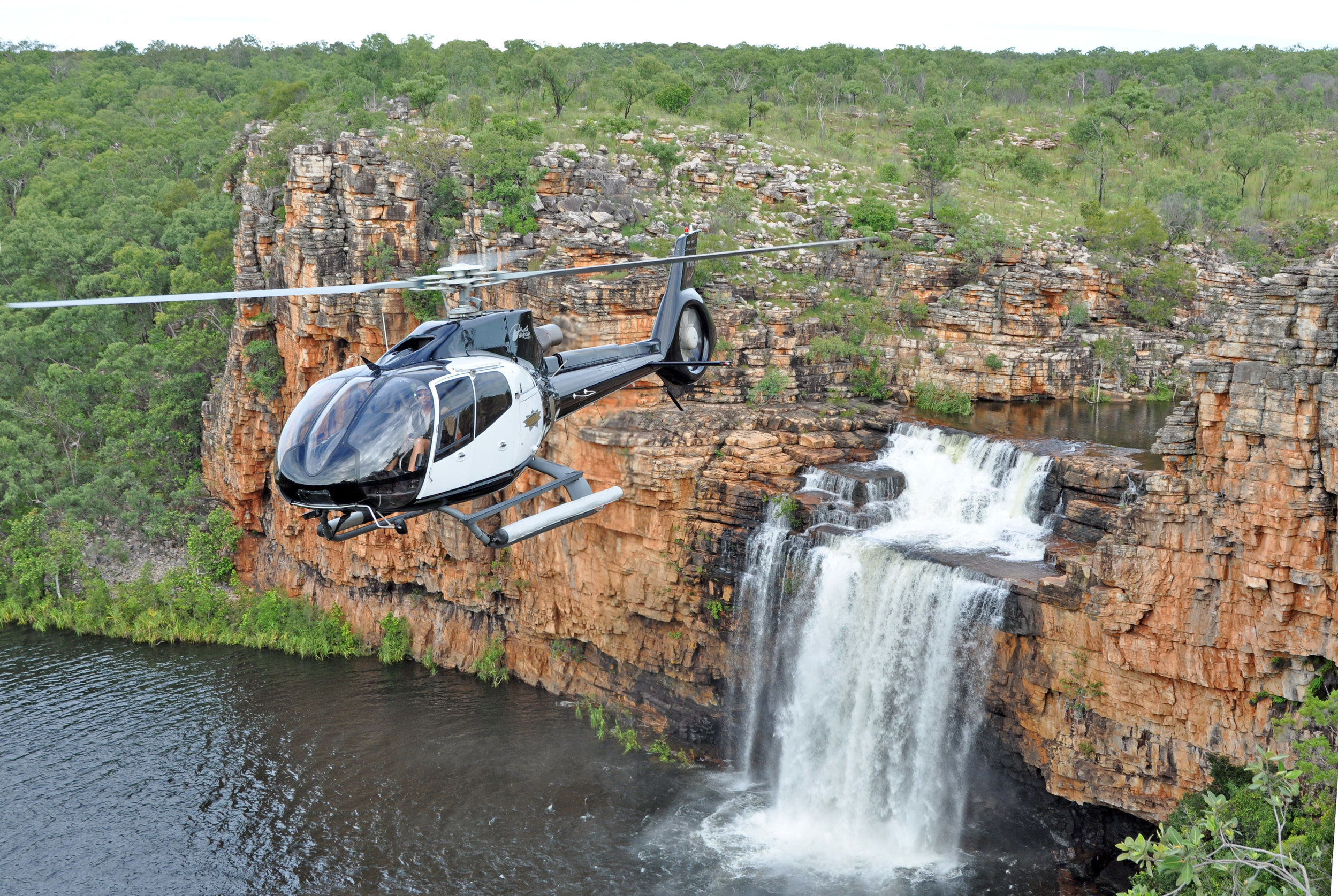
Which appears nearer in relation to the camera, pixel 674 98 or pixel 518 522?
pixel 518 522

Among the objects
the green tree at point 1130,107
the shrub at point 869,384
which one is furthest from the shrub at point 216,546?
the green tree at point 1130,107

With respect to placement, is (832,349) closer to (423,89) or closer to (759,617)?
(759,617)

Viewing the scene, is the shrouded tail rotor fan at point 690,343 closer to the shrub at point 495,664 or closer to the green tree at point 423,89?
the shrub at point 495,664

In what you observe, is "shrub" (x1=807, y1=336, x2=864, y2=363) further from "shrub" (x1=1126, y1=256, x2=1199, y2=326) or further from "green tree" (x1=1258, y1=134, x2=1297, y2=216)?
"green tree" (x1=1258, y1=134, x2=1297, y2=216)

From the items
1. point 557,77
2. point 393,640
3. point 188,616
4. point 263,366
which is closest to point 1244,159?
point 557,77

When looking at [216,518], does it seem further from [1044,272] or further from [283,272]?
[1044,272]

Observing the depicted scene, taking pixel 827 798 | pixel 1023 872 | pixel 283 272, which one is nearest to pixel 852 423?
pixel 827 798
